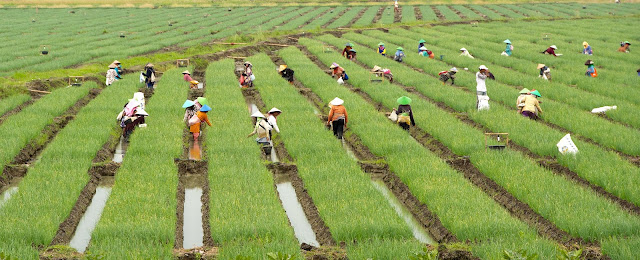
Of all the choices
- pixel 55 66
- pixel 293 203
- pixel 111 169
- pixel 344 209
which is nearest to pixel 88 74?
pixel 55 66

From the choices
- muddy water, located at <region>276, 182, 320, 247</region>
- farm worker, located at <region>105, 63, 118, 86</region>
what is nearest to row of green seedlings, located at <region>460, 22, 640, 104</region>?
muddy water, located at <region>276, 182, 320, 247</region>

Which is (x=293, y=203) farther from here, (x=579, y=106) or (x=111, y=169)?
(x=579, y=106)

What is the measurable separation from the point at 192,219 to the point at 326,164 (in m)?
2.45

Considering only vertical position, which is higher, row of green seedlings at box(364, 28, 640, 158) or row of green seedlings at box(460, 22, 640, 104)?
row of green seedlings at box(364, 28, 640, 158)

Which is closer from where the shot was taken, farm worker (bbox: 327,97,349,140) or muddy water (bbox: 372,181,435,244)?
muddy water (bbox: 372,181,435,244)

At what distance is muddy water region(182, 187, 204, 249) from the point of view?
7.86m

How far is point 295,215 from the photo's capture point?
348 inches

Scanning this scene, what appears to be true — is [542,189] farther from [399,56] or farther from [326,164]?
[399,56]

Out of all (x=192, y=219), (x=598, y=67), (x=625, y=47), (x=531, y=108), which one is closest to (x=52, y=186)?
(x=192, y=219)

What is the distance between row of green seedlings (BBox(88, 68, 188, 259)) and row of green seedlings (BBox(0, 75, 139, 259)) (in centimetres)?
53

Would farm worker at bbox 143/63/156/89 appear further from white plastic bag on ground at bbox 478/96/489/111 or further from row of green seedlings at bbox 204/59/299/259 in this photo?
white plastic bag on ground at bbox 478/96/489/111

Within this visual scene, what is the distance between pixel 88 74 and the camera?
19359 mm

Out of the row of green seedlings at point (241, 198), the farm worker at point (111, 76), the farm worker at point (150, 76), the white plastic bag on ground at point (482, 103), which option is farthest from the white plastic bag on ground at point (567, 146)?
the farm worker at point (111, 76)

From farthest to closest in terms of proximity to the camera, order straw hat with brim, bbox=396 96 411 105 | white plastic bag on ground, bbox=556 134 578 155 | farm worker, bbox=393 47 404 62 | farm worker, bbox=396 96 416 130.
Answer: farm worker, bbox=393 47 404 62, farm worker, bbox=396 96 416 130, straw hat with brim, bbox=396 96 411 105, white plastic bag on ground, bbox=556 134 578 155
